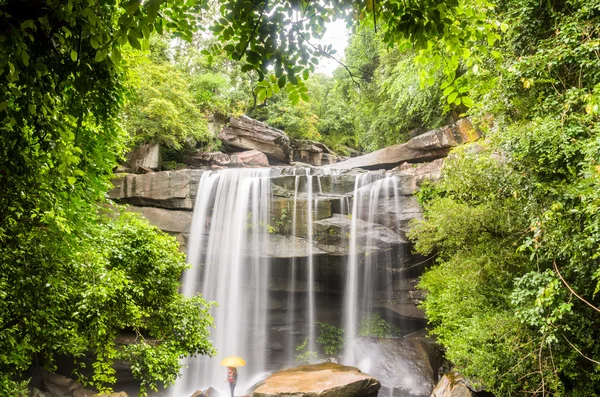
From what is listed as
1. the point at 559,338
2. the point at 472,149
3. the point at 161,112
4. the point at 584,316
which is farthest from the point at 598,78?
the point at 161,112

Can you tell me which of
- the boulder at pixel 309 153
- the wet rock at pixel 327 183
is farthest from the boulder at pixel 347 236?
the boulder at pixel 309 153

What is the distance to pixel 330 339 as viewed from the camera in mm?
13359

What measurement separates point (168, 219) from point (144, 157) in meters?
3.61

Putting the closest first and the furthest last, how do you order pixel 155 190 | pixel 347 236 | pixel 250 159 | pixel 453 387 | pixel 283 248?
1. pixel 453 387
2. pixel 347 236
3. pixel 283 248
4. pixel 155 190
5. pixel 250 159

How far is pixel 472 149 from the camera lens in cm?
764

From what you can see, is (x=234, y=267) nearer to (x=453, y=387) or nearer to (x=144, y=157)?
(x=144, y=157)

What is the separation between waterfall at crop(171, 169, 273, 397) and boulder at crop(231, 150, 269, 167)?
12.4 ft

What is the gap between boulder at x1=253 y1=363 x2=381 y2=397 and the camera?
8.49m

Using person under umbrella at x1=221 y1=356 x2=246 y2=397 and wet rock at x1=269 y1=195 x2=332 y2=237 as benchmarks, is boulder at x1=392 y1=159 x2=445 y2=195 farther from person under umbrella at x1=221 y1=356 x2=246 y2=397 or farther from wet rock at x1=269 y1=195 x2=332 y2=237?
person under umbrella at x1=221 y1=356 x2=246 y2=397

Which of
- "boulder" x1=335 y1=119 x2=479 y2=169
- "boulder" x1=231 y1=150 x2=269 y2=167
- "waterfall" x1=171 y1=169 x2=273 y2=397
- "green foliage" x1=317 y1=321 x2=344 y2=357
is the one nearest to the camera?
"boulder" x1=335 y1=119 x2=479 y2=169

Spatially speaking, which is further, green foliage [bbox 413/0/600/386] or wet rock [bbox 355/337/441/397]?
wet rock [bbox 355/337/441/397]

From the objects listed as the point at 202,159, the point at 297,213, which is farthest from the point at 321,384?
the point at 202,159

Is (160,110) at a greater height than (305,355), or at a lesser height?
greater

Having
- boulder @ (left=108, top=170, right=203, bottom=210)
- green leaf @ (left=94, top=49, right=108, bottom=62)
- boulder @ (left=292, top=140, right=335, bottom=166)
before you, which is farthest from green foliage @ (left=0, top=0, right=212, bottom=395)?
boulder @ (left=292, top=140, right=335, bottom=166)
